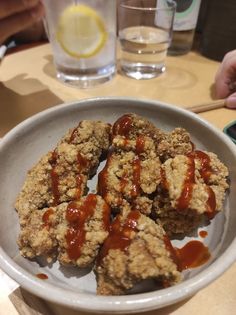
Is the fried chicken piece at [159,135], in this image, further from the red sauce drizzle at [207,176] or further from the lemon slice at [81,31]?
the lemon slice at [81,31]

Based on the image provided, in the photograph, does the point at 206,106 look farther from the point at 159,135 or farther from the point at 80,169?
the point at 80,169

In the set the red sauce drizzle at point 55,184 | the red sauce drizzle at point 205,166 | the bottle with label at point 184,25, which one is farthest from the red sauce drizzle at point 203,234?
the bottle with label at point 184,25

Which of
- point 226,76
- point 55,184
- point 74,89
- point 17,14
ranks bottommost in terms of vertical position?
point 74,89

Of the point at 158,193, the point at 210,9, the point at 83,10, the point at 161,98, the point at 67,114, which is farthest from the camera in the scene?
the point at 210,9

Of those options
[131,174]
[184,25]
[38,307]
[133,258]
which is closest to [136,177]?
[131,174]

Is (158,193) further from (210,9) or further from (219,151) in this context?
(210,9)

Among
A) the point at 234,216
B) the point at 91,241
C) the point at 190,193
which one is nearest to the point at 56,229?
the point at 91,241
